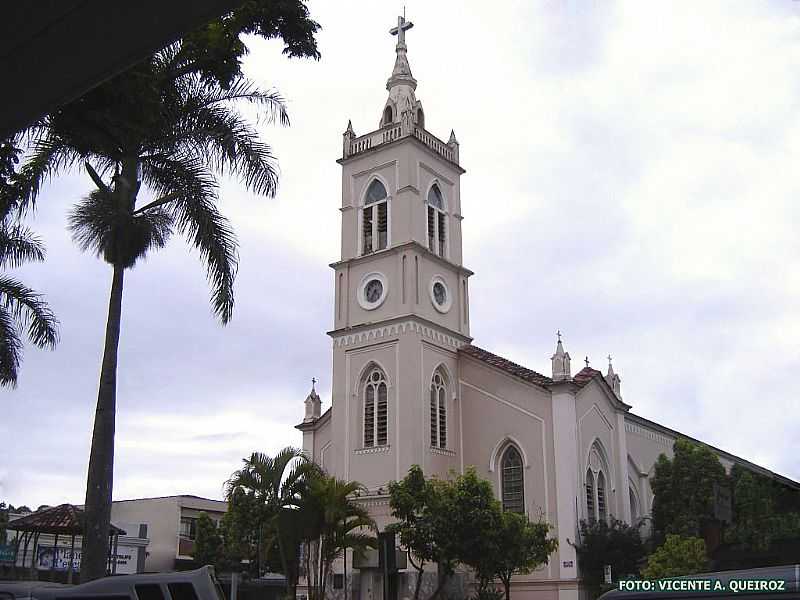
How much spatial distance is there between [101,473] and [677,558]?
20.3 meters

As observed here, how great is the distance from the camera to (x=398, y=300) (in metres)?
36.3

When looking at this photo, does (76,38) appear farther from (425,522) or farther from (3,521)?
(3,521)

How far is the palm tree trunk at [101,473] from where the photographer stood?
1633 centimetres

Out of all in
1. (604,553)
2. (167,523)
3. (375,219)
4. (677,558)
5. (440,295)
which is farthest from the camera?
(167,523)

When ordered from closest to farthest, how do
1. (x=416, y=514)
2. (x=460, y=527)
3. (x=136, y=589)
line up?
(x=136, y=589) → (x=460, y=527) → (x=416, y=514)

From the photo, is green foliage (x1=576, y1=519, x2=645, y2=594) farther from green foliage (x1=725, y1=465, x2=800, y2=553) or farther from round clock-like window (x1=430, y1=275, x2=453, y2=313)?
round clock-like window (x1=430, y1=275, x2=453, y2=313)

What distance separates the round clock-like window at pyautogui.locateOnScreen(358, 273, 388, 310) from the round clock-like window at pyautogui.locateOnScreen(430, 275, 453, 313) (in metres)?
2.10

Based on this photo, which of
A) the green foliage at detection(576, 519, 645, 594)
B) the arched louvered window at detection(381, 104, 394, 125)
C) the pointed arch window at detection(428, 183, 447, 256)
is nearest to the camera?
the green foliage at detection(576, 519, 645, 594)

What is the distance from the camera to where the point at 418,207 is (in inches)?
1490

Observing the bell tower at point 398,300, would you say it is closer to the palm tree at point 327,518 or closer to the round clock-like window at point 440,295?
the round clock-like window at point 440,295

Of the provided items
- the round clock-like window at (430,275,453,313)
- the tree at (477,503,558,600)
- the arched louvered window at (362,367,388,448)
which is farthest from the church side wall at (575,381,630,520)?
the arched louvered window at (362,367,388,448)

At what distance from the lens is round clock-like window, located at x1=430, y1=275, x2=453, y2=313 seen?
123 feet

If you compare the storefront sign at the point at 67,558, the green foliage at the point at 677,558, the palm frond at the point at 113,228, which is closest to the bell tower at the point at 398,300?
the green foliage at the point at 677,558

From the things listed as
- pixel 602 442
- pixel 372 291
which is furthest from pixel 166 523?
pixel 602 442
